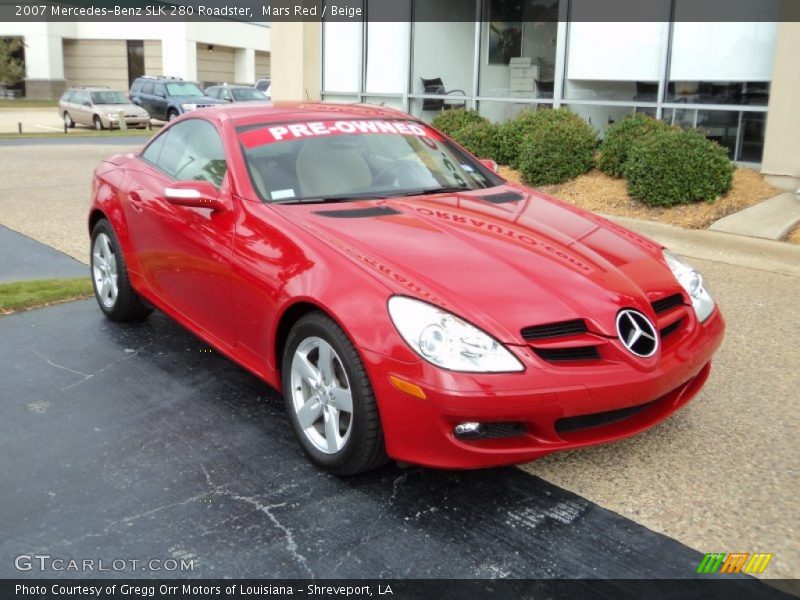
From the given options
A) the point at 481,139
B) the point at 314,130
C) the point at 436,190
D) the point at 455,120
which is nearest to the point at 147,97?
the point at 455,120

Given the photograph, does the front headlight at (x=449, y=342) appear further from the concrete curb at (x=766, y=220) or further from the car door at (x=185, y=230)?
the concrete curb at (x=766, y=220)

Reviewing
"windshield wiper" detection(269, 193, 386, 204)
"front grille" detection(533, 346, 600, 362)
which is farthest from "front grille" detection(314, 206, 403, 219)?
"front grille" detection(533, 346, 600, 362)

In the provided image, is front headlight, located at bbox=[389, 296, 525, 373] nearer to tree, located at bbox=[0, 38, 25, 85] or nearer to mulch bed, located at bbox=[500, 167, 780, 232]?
mulch bed, located at bbox=[500, 167, 780, 232]

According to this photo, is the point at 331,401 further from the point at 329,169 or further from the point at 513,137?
the point at 513,137

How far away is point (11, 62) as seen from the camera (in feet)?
174

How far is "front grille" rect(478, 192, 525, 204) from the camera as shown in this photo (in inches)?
176

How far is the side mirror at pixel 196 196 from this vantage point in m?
4.11

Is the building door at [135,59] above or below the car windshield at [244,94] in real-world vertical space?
above

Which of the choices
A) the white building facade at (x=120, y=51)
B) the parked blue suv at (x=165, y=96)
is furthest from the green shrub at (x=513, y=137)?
the white building facade at (x=120, y=51)

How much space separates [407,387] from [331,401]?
50 centimetres

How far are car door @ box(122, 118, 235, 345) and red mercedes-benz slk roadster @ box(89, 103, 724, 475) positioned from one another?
0.02 m

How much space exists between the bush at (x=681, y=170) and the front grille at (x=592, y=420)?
6360 millimetres

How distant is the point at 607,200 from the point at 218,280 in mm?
6679

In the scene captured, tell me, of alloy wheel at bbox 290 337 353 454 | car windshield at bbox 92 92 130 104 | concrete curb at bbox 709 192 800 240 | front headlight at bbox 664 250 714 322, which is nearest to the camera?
alloy wheel at bbox 290 337 353 454
